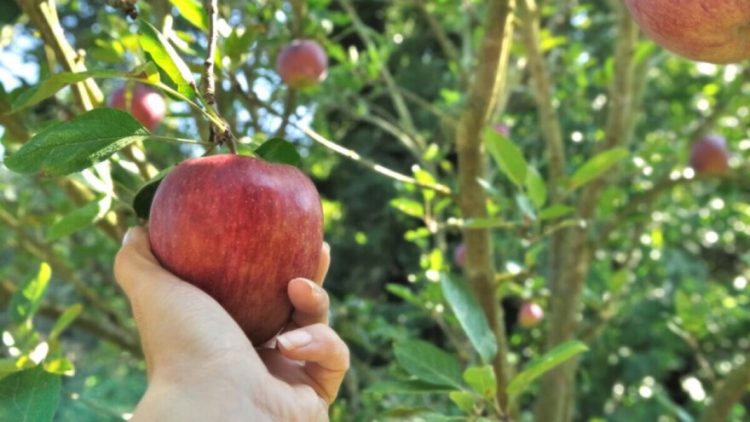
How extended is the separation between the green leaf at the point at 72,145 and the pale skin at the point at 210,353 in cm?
14

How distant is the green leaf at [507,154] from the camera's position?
140 cm

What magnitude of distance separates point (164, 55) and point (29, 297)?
2.69 feet

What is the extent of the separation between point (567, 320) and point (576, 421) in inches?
155

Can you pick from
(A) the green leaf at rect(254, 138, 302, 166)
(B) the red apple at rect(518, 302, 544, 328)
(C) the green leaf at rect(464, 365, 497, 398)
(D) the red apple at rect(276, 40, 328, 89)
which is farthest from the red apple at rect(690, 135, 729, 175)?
(A) the green leaf at rect(254, 138, 302, 166)

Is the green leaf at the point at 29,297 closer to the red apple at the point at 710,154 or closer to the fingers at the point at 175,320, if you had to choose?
the fingers at the point at 175,320

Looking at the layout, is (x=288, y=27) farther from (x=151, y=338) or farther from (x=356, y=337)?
(x=151, y=338)

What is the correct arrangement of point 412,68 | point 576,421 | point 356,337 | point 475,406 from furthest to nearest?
point 412,68
point 576,421
point 356,337
point 475,406

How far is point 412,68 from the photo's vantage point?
652cm

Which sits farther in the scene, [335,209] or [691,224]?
[691,224]

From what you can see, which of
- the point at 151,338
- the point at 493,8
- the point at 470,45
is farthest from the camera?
the point at 470,45

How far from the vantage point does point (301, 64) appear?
1.99 metres

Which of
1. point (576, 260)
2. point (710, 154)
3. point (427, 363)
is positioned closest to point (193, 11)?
point (427, 363)

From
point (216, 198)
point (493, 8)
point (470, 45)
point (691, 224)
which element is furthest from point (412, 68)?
point (216, 198)

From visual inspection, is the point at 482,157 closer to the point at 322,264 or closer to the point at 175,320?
the point at 322,264
